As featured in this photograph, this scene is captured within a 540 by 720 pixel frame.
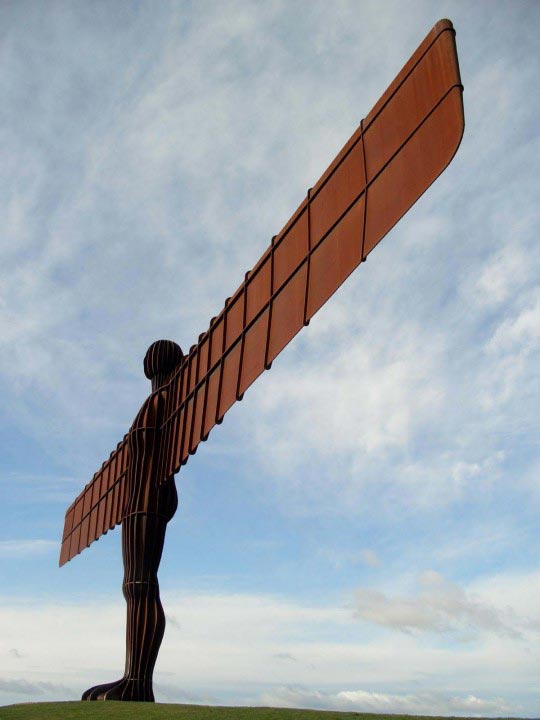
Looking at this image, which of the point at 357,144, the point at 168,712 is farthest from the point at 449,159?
the point at 168,712

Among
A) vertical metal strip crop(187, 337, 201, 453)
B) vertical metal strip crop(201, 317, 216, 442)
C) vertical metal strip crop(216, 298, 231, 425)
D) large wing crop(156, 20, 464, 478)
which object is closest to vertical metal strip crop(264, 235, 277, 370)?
large wing crop(156, 20, 464, 478)

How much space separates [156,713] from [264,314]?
277 inches

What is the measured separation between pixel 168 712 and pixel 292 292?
736 cm

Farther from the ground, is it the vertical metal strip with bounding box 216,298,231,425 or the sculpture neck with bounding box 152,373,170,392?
the sculpture neck with bounding box 152,373,170,392

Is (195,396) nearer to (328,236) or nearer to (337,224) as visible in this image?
(328,236)

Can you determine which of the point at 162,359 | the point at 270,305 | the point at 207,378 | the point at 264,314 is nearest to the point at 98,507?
the point at 162,359

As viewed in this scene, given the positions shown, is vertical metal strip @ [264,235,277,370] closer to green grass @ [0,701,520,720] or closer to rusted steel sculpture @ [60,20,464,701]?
rusted steel sculpture @ [60,20,464,701]

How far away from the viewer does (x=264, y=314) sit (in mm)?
13180

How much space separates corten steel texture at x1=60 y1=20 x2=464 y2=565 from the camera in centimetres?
931

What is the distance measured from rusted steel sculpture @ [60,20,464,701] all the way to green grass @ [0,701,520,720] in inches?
53.5

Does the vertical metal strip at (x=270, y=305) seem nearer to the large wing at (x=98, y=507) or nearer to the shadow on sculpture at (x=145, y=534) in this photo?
the shadow on sculpture at (x=145, y=534)

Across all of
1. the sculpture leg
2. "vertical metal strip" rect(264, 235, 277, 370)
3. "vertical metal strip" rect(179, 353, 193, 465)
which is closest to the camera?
"vertical metal strip" rect(264, 235, 277, 370)

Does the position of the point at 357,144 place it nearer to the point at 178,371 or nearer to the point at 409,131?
the point at 409,131

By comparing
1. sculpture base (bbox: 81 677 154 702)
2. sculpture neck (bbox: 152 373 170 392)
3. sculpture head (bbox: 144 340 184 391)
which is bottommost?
sculpture base (bbox: 81 677 154 702)
